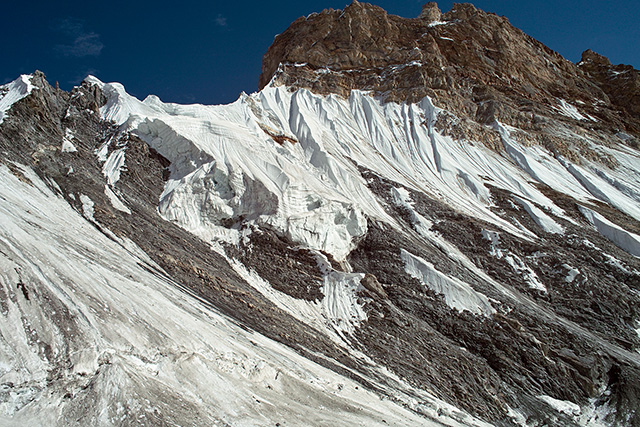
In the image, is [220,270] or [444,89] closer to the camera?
[220,270]

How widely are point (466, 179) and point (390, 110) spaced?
Answer: 1259cm

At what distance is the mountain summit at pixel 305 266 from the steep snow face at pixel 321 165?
18cm

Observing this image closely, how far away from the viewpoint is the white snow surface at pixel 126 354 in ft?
24.6

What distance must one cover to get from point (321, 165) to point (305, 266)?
37.9ft

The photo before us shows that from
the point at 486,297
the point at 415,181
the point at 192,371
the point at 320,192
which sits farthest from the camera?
the point at 415,181

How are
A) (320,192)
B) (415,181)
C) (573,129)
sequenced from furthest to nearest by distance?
(573,129), (415,181), (320,192)

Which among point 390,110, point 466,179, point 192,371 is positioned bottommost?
point 192,371

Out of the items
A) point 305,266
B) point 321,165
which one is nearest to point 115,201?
point 305,266

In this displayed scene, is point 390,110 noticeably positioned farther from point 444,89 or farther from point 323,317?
point 323,317

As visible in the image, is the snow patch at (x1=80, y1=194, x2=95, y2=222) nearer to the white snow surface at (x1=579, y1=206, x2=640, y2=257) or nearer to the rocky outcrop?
the white snow surface at (x1=579, y1=206, x2=640, y2=257)

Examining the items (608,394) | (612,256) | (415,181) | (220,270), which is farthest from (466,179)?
(220,270)

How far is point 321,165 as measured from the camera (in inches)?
1101

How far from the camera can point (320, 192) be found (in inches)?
875

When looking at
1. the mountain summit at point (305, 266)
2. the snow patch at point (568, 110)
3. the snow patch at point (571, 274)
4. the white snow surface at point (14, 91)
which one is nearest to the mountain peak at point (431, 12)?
the snow patch at point (568, 110)
